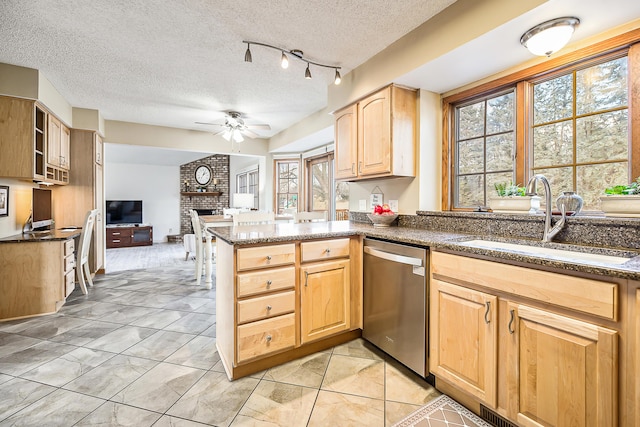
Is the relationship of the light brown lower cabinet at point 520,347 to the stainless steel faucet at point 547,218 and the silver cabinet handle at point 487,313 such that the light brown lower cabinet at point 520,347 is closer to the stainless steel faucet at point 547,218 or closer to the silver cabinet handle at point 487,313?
the silver cabinet handle at point 487,313

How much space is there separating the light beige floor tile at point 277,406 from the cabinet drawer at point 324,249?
81cm

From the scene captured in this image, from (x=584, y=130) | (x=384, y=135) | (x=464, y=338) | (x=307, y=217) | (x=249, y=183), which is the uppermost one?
(x=249, y=183)

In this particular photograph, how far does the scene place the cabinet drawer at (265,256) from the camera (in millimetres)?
1804

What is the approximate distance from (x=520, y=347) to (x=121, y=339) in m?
2.84

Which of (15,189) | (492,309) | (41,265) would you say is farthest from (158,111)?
(492,309)

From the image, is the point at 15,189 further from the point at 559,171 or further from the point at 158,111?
the point at 559,171

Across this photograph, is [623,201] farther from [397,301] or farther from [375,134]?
[375,134]

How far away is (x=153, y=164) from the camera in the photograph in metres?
8.62

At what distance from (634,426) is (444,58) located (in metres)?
2.08

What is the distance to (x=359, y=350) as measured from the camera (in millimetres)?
2248

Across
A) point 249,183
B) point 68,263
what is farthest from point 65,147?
point 249,183

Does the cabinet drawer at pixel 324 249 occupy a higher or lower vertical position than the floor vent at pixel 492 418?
higher

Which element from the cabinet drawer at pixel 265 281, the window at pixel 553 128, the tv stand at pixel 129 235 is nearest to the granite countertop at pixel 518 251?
the cabinet drawer at pixel 265 281

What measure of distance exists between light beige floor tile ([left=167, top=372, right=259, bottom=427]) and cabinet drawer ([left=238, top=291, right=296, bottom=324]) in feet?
1.32
